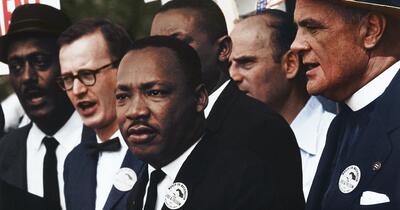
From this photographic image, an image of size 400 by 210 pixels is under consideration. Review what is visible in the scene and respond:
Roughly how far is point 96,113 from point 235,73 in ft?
2.91

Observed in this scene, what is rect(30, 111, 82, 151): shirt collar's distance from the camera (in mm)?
5855

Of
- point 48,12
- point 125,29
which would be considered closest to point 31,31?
point 48,12

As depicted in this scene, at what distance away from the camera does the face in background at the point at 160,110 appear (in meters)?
4.57

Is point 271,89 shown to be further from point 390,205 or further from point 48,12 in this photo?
point 48,12

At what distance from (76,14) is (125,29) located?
413mm

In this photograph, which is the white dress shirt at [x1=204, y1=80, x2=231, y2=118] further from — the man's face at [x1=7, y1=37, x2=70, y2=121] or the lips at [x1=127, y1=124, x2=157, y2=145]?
the man's face at [x1=7, y1=37, x2=70, y2=121]

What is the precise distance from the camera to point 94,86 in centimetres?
545

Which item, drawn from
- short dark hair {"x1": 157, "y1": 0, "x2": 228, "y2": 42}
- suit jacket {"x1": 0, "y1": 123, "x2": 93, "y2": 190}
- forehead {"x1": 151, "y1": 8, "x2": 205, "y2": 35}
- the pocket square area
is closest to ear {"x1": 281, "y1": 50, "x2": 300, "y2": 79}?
short dark hair {"x1": 157, "y1": 0, "x2": 228, "y2": 42}

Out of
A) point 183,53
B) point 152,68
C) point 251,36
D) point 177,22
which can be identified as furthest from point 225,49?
point 152,68

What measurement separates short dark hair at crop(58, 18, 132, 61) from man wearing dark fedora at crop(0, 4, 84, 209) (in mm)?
207

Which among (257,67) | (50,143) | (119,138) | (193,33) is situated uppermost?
(193,33)

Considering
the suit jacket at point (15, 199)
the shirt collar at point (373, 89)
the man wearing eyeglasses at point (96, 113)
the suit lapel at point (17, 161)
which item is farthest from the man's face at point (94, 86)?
the shirt collar at point (373, 89)

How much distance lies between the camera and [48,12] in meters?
6.01

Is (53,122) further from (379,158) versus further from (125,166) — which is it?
(379,158)
